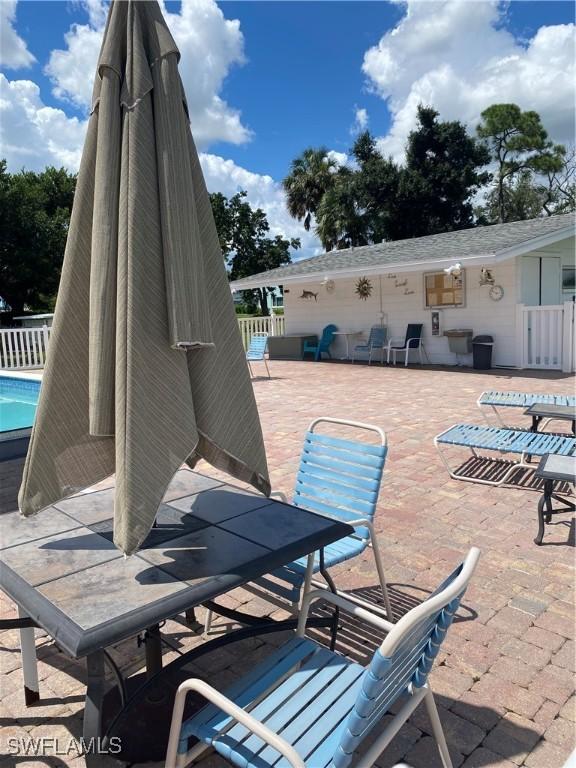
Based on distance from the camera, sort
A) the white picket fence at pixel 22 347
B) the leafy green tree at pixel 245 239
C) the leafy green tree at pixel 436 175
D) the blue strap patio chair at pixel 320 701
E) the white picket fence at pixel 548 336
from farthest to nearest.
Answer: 1. the leafy green tree at pixel 245 239
2. the leafy green tree at pixel 436 175
3. the white picket fence at pixel 22 347
4. the white picket fence at pixel 548 336
5. the blue strap patio chair at pixel 320 701

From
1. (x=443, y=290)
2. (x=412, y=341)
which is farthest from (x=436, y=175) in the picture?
(x=412, y=341)

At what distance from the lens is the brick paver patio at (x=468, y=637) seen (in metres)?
1.94

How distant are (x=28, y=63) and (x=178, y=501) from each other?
7404 mm

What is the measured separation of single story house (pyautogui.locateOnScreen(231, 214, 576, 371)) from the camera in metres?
10.7

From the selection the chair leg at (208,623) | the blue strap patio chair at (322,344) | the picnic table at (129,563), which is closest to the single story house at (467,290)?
the blue strap patio chair at (322,344)

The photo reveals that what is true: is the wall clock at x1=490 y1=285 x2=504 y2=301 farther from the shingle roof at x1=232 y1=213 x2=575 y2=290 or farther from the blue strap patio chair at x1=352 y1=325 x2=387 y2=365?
the blue strap patio chair at x1=352 y1=325 x2=387 y2=365

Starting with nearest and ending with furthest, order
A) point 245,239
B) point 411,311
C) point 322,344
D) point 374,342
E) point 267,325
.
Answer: point 411,311 → point 374,342 → point 322,344 → point 267,325 → point 245,239

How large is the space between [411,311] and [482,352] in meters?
2.46

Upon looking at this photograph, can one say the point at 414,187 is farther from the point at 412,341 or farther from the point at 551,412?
the point at 551,412

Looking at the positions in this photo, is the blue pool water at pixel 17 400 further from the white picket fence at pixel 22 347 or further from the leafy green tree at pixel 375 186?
the leafy green tree at pixel 375 186

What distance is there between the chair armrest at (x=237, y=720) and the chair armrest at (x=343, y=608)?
1.79 ft

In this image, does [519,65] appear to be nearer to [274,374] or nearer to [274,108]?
[274,108]

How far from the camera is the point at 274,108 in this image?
1164 cm

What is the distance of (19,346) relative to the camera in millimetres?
14562
